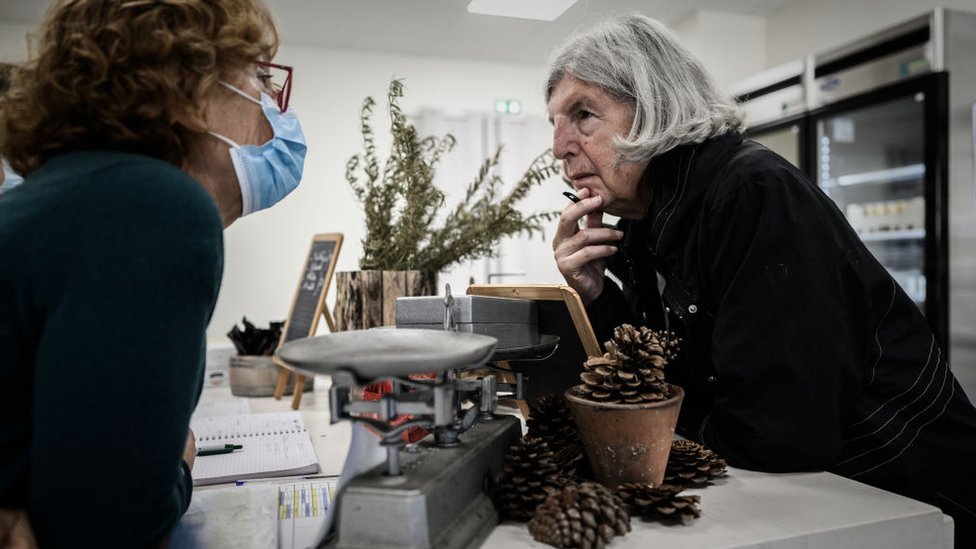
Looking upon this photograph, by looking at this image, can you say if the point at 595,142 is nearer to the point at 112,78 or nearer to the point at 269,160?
the point at 269,160

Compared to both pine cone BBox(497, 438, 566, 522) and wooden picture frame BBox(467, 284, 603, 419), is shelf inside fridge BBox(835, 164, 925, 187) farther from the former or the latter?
pine cone BBox(497, 438, 566, 522)

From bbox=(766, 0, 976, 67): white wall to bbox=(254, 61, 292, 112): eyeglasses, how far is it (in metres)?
3.89

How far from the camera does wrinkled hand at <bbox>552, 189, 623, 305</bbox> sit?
53.0 inches

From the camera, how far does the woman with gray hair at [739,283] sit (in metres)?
0.91

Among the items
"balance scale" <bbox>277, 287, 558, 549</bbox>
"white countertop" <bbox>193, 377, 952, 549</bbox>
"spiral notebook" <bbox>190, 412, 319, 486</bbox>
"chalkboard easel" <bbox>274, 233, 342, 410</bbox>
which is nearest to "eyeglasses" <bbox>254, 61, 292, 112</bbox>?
"balance scale" <bbox>277, 287, 558, 549</bbox>

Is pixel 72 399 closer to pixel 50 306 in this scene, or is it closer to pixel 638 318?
pixel 50 306

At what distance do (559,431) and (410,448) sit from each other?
24 cm

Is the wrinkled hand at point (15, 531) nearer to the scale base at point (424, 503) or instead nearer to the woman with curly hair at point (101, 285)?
the woman with curly hair at point (101, 285)

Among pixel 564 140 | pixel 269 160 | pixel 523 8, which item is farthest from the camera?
pixel 523 8

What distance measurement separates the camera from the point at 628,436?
78 centimetres

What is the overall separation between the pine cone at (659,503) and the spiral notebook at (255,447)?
0.55 m

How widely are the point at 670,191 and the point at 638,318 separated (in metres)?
0.33

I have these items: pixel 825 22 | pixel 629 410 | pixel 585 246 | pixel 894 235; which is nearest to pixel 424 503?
pixel 629 410

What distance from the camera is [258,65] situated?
36.0 inches
